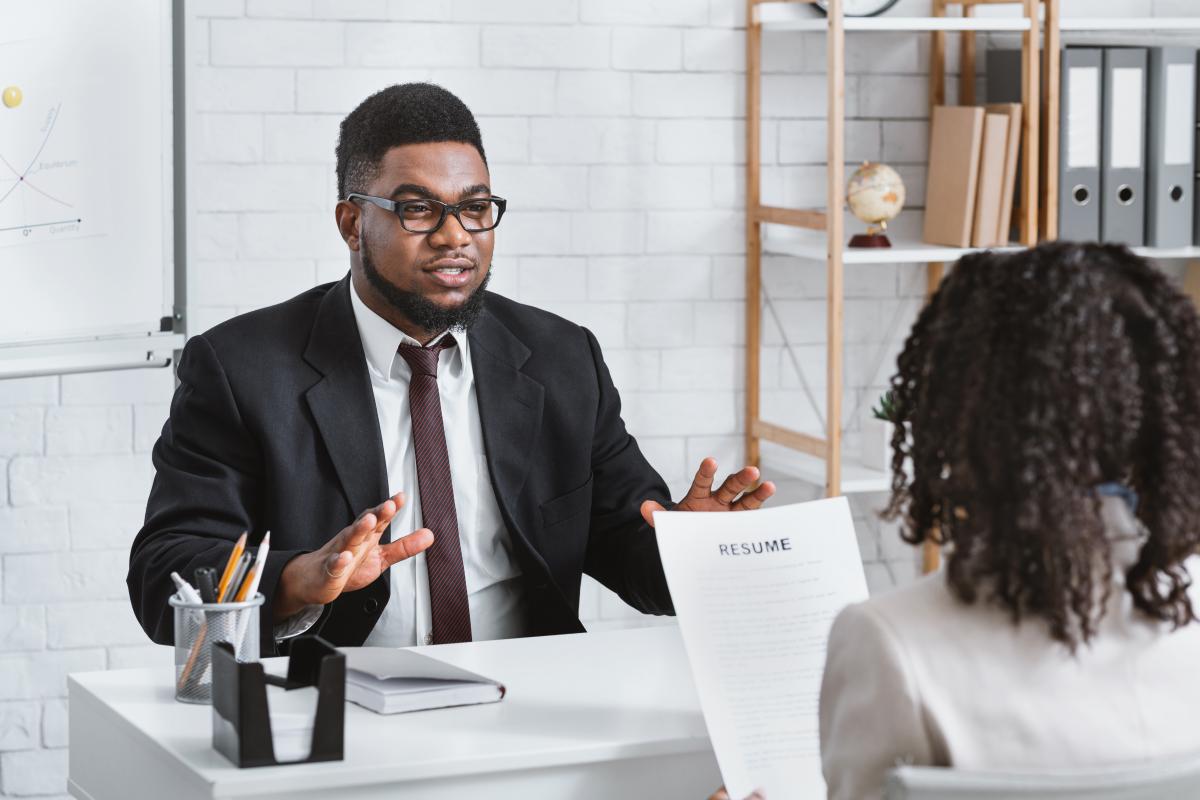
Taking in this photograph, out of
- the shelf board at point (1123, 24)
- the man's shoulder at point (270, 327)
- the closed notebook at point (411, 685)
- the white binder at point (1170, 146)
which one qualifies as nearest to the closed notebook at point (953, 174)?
the shelf board at point (1123, 24)

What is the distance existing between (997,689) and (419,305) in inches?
47.9

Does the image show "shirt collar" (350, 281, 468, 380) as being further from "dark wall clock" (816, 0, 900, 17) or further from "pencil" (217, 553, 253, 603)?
"dark wall clock" (816, 0, 900, 17)

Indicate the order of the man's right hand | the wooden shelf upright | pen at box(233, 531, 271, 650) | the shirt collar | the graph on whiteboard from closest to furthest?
Result: pen at box(233, 531, 271, 650)
the man's right hand
the shirt collar
the graph on whiteboard
the wooden shelf upright

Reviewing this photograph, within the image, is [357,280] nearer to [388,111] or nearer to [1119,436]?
[388,111]

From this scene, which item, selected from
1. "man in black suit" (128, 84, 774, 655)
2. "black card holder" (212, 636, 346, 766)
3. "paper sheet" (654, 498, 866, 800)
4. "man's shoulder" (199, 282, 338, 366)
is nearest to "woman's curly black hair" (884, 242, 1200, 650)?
"paper sheet" (654, 498, 866, 800)

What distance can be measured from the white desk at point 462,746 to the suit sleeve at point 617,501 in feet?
1.66

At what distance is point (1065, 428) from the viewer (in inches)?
38.9

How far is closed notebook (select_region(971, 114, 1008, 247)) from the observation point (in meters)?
2.98

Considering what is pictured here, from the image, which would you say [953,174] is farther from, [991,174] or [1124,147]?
[1124,147]

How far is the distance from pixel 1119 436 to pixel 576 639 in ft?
2.97

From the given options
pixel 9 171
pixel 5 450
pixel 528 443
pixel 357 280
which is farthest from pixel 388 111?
pixel 5 450

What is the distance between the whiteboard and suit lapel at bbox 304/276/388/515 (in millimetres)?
615

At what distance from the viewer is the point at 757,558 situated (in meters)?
1.45

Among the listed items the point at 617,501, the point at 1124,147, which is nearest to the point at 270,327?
the point at 617,501
